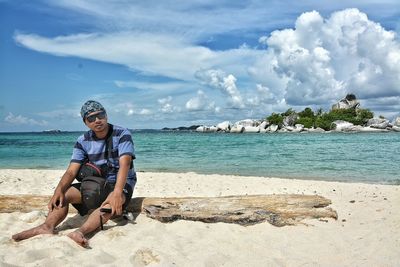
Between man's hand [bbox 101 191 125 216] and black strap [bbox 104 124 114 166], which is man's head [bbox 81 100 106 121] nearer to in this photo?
black strap [bbox 104 124 114 166]

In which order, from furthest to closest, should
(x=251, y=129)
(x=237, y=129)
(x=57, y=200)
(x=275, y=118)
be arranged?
(x=237, y=129) < (x=275, y=118) < (x=251, y=129) < (x=57, y=200)

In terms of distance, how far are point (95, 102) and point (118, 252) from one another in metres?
2.22

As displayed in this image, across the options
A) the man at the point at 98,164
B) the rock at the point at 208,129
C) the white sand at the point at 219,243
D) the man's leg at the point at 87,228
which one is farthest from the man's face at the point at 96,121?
the rock at the point at 208,129

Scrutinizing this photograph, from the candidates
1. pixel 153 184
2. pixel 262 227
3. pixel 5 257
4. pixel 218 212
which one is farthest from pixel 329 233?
pixel 153 184

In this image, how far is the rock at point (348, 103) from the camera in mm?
100062

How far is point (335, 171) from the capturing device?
16328 millimetres

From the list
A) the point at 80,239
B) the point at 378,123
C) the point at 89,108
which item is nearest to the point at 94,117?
the point at 89,108

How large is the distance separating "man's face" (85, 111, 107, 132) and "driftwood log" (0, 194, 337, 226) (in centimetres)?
153

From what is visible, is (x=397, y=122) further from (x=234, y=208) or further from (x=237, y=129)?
(x=234, y=208)

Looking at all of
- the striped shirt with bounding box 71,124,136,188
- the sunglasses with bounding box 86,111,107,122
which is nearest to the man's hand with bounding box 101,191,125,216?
the striped shirt with bounding box 71,124,136,188

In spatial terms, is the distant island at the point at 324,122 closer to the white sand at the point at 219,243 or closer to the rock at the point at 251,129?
the rock at the point at 251,129

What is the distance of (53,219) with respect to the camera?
540cm

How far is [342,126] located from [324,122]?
5485mm

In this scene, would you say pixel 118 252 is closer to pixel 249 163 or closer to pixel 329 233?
pixel 329 233
